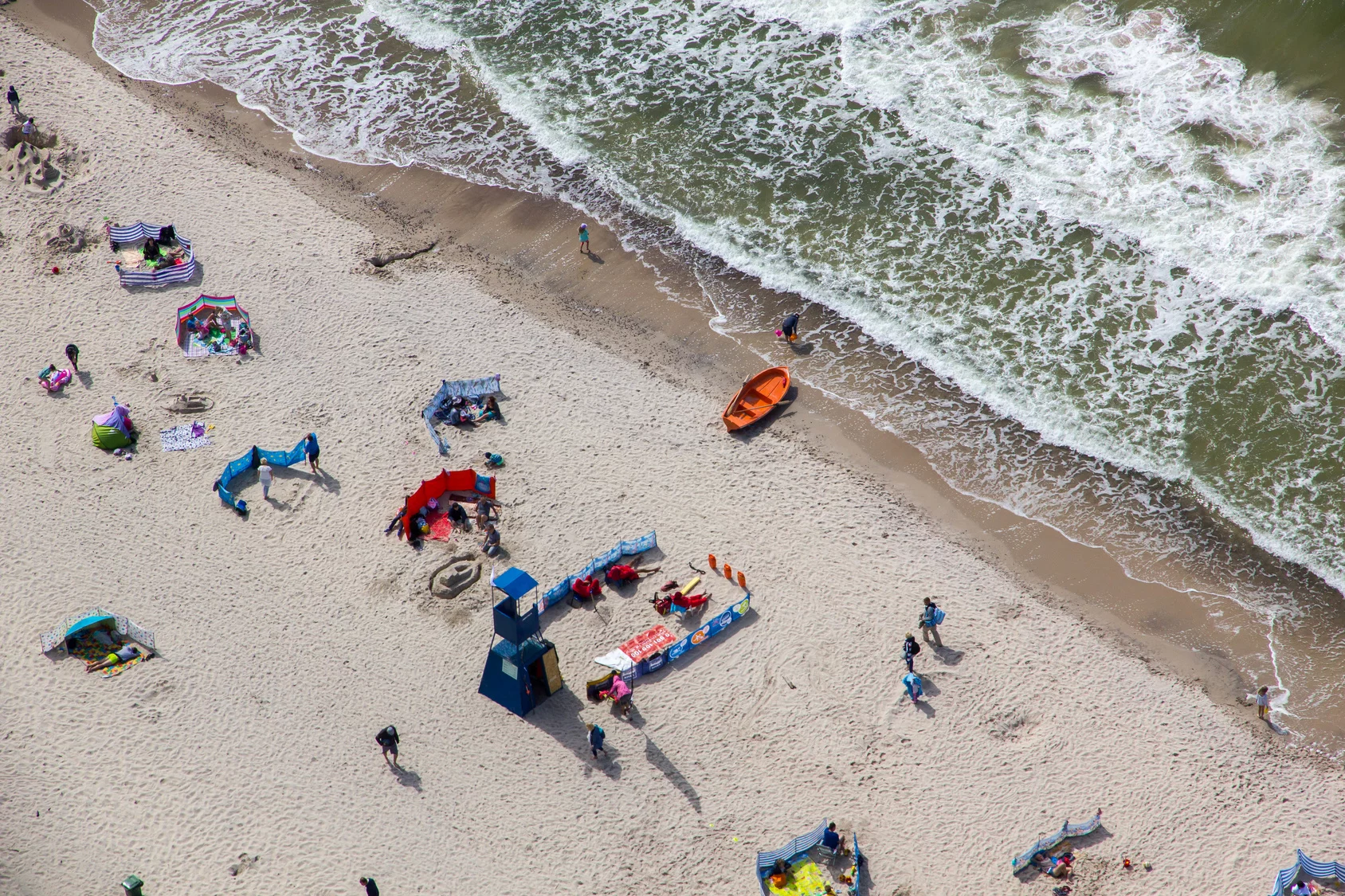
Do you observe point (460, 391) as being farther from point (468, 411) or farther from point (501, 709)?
point (501, 709)

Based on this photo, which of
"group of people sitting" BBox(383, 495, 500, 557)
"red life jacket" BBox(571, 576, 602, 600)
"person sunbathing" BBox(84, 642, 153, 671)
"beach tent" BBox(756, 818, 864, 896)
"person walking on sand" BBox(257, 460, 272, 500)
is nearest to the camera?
"beach tent" BBox(756, 818, 864, 896)

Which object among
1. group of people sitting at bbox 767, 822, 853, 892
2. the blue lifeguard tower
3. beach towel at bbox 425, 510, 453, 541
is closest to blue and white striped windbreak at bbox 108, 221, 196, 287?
beach towel at bbox 425, 510, 453, 541

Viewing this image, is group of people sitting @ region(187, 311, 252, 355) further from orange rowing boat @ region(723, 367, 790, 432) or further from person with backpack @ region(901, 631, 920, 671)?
person with backpack @ region(901, 631, 920, 671)

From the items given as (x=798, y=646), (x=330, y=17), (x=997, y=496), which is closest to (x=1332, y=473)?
(x=997, y=496)

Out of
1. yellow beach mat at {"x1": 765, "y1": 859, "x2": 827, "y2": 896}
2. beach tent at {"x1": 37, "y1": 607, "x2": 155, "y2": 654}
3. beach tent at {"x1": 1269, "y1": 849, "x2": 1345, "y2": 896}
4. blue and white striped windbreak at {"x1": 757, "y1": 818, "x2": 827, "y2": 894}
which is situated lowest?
beach tent at {"x1": 37, "y1": 607, "x2": 155, "y2": 654}

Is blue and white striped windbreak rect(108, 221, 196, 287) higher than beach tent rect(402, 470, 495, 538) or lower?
higher

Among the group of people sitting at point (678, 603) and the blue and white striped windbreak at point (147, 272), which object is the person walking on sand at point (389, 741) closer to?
the group of people sitting at point (678, 603)
